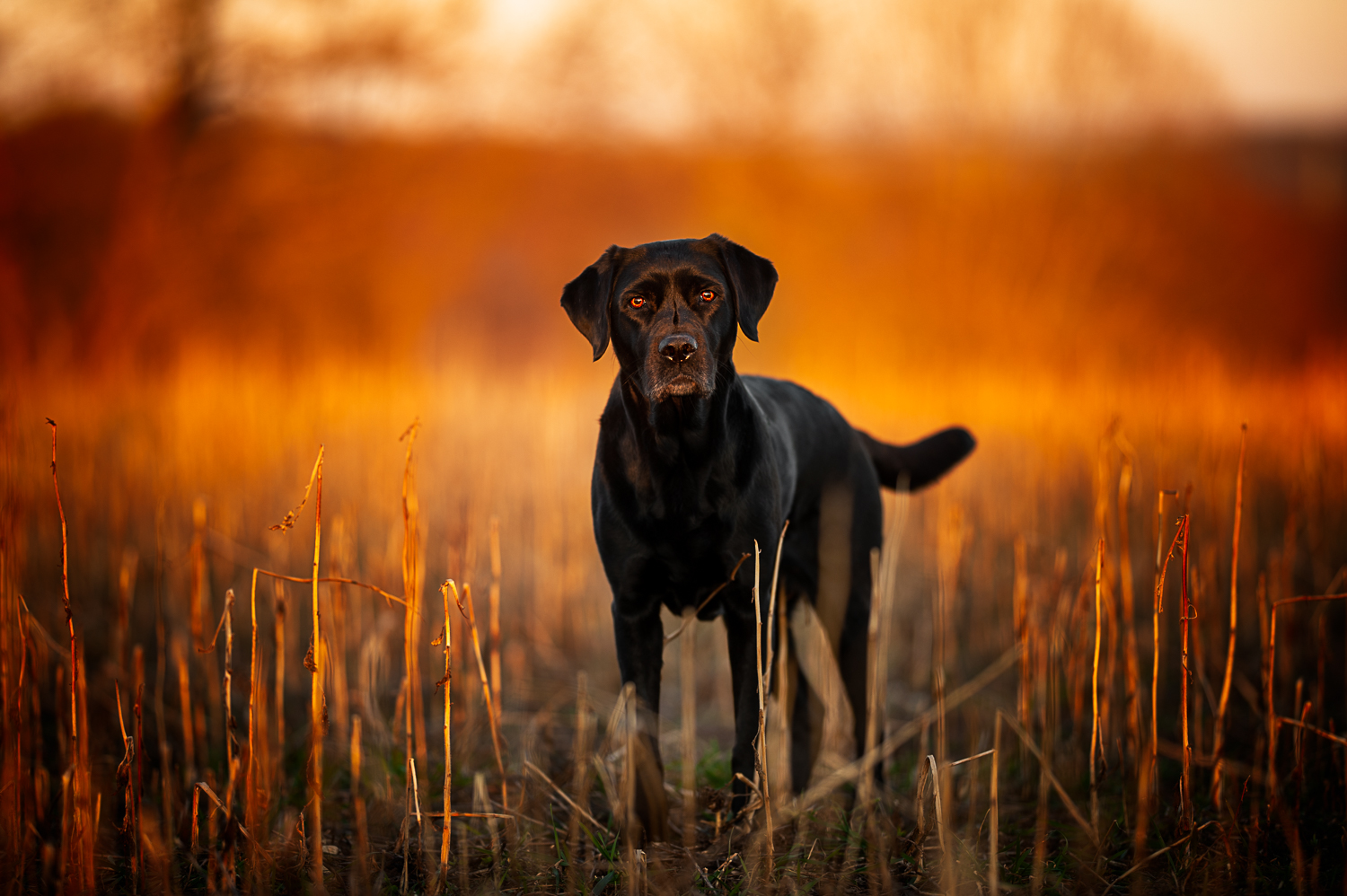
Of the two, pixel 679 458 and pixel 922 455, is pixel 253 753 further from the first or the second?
pixel 922 455

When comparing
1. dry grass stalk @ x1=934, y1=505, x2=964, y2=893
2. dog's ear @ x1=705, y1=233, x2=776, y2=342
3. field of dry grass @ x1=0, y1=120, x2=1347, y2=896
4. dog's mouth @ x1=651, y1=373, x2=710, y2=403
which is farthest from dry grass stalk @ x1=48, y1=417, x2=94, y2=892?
dry grass stalk @ x1=934, y1=505, x2=964, y2=893

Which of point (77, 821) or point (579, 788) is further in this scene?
point (579, 788)

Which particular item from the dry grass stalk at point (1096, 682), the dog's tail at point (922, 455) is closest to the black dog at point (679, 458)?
the dog's tail at point (922, 455)

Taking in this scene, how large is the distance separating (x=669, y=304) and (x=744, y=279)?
0.29m

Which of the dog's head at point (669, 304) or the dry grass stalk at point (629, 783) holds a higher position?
the dog's head at point (669, 304)

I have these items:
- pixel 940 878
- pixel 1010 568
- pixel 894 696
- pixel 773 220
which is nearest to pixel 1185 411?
pixel 1010 568

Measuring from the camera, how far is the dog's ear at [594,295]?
2535 mm

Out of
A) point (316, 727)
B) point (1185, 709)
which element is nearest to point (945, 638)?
point (1185, 709)

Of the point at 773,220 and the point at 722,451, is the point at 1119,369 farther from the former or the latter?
the point at 722,451

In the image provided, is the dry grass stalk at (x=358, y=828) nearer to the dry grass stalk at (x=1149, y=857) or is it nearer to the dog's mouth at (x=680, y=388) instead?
the dog's mouth at (x=680, y=388)

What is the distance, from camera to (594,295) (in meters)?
2.55

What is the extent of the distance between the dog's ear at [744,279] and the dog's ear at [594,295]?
1.04ft

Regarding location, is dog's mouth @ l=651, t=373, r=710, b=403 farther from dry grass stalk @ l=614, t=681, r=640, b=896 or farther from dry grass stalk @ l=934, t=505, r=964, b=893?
dry grass stalk @ l=934, t=505, r=964, b=893

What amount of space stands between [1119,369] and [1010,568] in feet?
28.2
